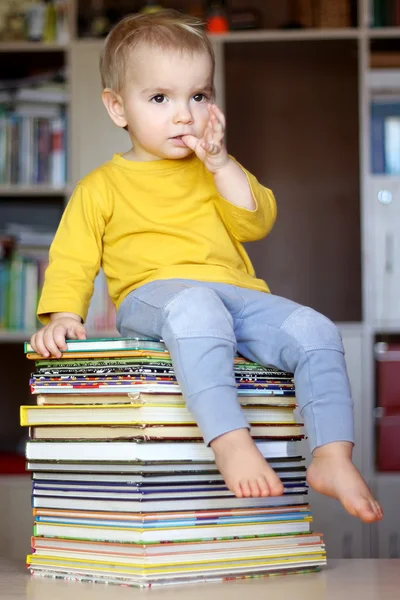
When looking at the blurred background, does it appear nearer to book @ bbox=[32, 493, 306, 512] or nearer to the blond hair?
the blond hair

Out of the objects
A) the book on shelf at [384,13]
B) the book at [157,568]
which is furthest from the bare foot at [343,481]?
the book on shelf at [384,13]

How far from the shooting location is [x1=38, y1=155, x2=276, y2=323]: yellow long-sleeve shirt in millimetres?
1427

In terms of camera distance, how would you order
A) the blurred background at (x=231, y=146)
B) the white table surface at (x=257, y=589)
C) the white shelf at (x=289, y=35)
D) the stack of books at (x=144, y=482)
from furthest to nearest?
the white shelf at (x=289, y=35) < the blurred background at (x=231, y=146) < the stack of books at (x=144, y=482) < the white table surface at (x=257, y=589)

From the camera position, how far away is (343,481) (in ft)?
3.91

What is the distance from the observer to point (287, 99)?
3533 millimetres

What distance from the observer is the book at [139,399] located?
3.92ft

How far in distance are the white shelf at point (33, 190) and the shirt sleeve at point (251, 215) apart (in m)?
1.58

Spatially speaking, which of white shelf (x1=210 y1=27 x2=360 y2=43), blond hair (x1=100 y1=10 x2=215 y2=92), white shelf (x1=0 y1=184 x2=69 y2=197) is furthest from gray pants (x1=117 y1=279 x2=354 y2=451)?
white shelf (x1=210 y1=27 x2=360 y2=43)

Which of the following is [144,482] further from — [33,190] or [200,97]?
[33,190]

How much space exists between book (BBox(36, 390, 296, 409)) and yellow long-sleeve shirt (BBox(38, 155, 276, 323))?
0.17 metres

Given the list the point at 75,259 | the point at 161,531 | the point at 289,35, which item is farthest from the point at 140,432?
the point at 289,35

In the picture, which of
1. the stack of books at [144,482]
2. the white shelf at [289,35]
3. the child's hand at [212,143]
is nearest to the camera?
the stack of books at [144,482]

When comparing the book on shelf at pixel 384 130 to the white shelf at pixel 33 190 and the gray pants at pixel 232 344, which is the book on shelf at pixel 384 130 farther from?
the gray pants at pixel 232 344

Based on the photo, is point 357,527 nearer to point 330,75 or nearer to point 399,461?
point 399,461
